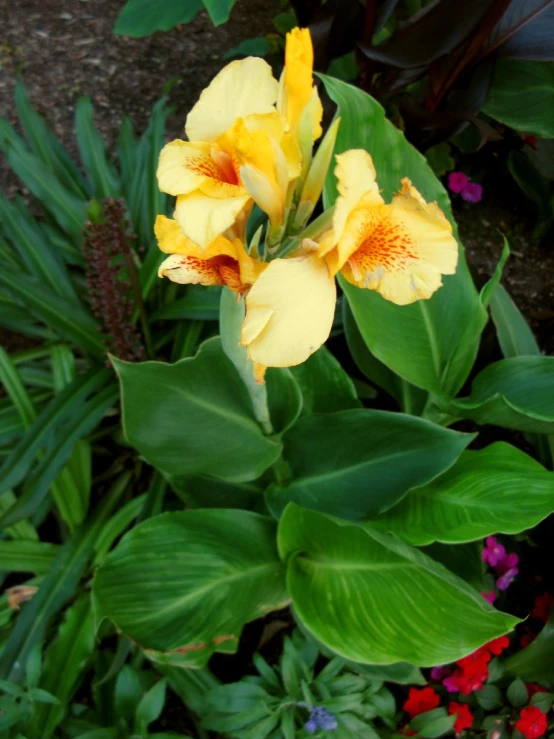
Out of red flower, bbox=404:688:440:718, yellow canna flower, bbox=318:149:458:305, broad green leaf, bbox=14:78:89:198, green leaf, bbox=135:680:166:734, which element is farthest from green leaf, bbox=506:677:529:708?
broad green leaf, bbox=14:78:89:198

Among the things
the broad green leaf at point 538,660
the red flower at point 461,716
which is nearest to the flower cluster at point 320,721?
the red flower at point 461,716

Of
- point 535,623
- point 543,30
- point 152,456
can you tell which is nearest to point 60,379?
point 152,456

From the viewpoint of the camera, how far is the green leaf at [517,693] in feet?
3.33

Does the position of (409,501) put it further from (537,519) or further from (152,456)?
(152,456)

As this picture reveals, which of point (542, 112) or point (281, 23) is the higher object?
point (281, 23)

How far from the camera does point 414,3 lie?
59.5 inches

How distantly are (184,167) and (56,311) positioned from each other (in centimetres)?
87

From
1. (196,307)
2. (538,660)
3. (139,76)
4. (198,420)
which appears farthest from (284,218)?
(139,76)

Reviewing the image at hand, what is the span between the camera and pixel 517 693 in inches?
40.1

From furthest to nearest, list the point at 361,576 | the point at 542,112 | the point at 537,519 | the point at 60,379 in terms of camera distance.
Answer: the point at 542,112 < the point at 60,379 < the point at 361,576 < the point at 537,519

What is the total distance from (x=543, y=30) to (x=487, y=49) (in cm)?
11

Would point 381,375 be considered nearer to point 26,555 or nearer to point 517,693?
point 517,693

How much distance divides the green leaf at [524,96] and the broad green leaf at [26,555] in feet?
4.47

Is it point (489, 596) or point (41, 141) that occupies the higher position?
A: point (41, 141)
